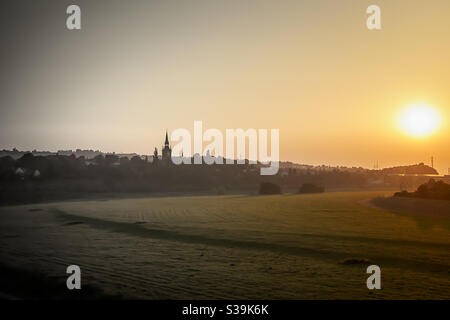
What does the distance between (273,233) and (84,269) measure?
15.2m

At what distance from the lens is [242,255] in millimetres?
22766

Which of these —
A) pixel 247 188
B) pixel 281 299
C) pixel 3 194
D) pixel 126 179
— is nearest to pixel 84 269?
pixel 281 299

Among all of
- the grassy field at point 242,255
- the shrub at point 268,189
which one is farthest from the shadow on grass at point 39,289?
the shrub at point 268,189

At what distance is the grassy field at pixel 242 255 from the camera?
16.3m

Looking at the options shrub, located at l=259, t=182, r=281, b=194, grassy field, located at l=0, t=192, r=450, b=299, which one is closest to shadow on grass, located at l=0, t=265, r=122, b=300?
grassy field, located at l=0, t=192, r=450, b=299

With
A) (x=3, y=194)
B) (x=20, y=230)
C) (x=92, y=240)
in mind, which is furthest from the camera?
(x=3, y=194)

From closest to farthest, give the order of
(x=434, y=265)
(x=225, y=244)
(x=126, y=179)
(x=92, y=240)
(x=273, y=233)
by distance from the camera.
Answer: (x=434, y=265) < (x=225, y=244) < (x=92, y=240) < (x=273, y=233) < (x=126, y=179)

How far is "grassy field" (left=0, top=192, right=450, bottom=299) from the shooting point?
1628 centimetres

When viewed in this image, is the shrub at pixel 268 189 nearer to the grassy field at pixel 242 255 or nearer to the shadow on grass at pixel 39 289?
the grassy field at pixel 242 255

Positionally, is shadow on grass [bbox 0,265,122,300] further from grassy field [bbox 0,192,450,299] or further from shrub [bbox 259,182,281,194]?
shrub [bbox 259,182,281,194]

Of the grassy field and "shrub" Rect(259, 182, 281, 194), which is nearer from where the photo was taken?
the grassy field

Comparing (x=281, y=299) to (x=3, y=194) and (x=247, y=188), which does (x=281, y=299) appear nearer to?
(x=3, y=194)
